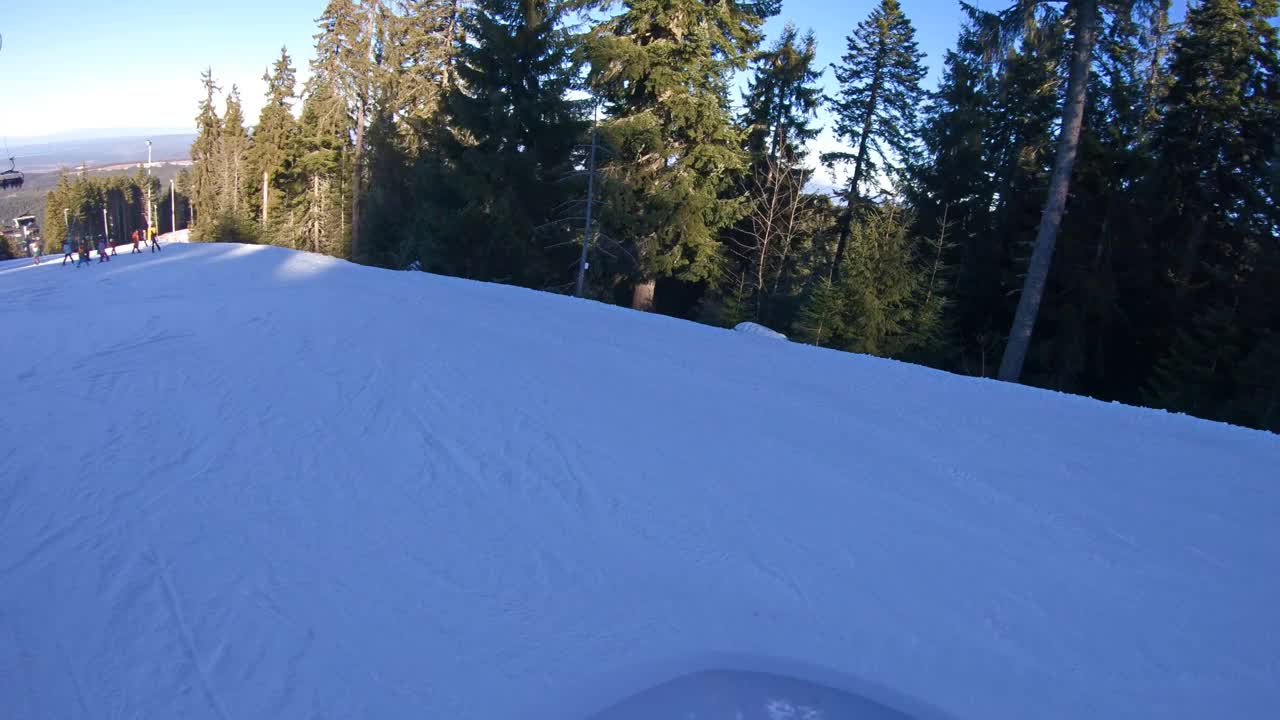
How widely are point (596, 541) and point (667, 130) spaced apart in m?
19.3

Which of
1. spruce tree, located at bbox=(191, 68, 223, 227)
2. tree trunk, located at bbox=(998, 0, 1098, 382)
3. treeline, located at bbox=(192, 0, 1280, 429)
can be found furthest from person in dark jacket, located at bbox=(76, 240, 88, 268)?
spruce tree, located at bbox=(191, 68, 223, 227)

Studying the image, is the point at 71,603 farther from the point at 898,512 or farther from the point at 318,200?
the point at 318,200

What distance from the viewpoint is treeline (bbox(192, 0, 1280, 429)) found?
17.5 metres

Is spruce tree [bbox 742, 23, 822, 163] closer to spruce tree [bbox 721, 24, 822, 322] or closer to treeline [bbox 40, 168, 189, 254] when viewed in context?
spruce tree [bbox 721, 24, 822, 322]

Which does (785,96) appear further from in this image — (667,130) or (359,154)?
(359,154)

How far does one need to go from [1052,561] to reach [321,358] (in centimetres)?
786

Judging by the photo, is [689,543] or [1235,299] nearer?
[689,543]

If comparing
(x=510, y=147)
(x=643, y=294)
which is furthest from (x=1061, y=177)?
(x=510, y=147)

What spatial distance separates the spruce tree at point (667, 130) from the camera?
69.2 feet

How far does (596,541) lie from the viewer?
16.2 feet

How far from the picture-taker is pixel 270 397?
24.0 feet

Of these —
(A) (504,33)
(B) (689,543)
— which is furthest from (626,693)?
(A) (504,33)

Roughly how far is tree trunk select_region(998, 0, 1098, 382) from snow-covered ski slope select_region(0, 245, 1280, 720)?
794 centimetres

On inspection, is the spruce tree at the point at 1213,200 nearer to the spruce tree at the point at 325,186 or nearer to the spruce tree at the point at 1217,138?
the spruce tree at the point at 1217,138
